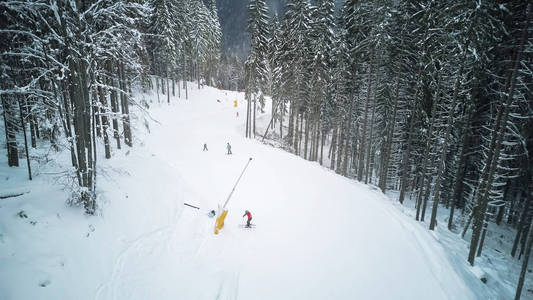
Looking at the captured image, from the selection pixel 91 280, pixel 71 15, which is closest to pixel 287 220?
pixel 91 280

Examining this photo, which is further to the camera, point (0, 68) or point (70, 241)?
point (0, 68)

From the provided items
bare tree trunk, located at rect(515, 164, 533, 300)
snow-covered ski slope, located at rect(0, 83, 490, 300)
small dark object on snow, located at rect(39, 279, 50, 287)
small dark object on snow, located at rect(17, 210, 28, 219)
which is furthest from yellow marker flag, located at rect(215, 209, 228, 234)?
bare tree trunk, located at rect(515, 164, 533, 300)

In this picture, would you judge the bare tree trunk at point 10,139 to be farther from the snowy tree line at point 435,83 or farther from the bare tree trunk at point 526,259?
the bare tree trunk at point 526,259

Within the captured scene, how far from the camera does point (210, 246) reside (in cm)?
909

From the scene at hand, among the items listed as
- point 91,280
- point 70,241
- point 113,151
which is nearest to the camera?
point 91,280

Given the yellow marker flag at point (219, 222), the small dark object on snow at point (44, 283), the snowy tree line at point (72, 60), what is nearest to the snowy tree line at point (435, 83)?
the yellow marker flag at point (219, 222)

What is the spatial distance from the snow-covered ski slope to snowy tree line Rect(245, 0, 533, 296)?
563 centimetres

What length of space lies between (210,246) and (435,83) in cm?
1823

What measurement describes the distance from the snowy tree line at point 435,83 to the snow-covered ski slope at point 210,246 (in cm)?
563

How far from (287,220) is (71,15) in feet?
38.4

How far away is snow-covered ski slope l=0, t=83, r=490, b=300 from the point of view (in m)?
6.39

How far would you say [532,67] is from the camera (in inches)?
446

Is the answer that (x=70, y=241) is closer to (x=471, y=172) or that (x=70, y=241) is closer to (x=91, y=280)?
(x=91, y=280)

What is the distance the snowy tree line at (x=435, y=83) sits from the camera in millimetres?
11344
